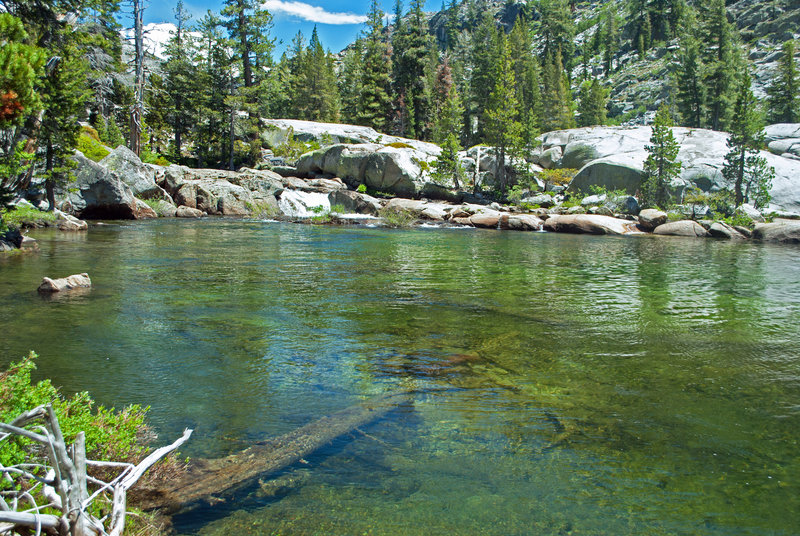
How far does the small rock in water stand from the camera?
9.52 metres

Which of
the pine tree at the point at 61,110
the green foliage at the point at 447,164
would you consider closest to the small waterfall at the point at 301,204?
the green foliage at the point at 447,164

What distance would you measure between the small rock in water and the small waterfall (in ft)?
80.6

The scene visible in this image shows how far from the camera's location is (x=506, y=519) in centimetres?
332

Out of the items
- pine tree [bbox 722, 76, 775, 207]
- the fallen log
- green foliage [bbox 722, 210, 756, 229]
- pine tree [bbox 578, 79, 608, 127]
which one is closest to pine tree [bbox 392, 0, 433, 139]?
pine tree [bbox 578, 79, 608, 127]

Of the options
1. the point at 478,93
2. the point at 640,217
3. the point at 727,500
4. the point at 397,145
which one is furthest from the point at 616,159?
the point at 727,500

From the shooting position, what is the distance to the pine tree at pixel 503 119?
42969mm

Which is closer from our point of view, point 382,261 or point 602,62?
point 382,261

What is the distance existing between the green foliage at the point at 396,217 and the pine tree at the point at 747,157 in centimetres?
2285

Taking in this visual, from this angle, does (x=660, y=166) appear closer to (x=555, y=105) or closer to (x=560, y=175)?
(x=560, y=175)

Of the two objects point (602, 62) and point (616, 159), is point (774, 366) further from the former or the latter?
point (602, 62)

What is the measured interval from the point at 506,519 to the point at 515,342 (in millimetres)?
4217

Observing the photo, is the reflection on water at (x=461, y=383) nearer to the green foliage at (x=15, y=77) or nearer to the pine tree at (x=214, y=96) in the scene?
the green foliage at (x=15, y=77)

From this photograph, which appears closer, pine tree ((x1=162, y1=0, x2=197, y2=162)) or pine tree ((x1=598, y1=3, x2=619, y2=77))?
pine tree ((x1=162, y1=0, x2=197, y2=162))

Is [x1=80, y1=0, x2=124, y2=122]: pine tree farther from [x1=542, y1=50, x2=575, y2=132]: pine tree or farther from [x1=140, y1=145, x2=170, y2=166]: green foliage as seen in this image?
[x1=542, y1=50, x2=575, y2=132]: pine tree
